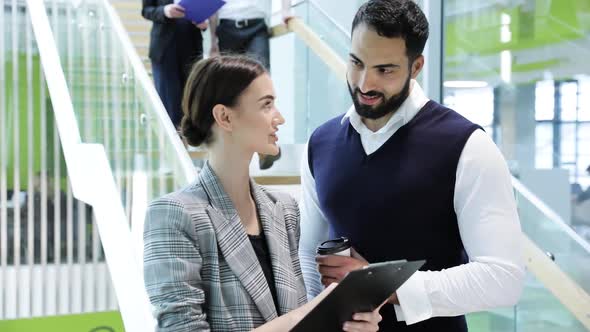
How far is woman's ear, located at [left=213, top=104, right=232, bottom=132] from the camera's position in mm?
1677

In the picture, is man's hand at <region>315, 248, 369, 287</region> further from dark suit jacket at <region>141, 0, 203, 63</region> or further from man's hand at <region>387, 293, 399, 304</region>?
dark suit jacket at <region>141, 0, 203, 63</region>

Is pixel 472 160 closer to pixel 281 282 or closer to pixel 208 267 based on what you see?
pixel 281 282

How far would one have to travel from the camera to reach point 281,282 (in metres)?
1.63

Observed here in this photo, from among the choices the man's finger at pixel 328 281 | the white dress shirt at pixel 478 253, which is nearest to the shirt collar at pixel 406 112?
the white dress shirt at pixel 478 253

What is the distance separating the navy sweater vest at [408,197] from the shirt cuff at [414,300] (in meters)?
0.12

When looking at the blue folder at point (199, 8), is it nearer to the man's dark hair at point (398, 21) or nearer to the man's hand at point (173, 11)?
the man's hand at point (173, 11)

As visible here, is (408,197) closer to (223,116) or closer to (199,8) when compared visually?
(223,116)

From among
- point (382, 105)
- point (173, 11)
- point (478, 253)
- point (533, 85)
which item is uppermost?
point (173, 11)

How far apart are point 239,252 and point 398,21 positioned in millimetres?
694

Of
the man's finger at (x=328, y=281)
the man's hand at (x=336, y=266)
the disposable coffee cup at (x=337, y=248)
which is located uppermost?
the disposable coffee cup at (x=337, y=248)

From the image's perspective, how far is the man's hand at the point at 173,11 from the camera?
13.5ft

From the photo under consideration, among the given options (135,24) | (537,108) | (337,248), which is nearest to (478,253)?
(337,248)

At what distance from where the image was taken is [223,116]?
168cm

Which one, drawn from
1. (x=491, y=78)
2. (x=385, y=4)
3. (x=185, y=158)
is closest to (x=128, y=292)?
(x=185, y=158)
